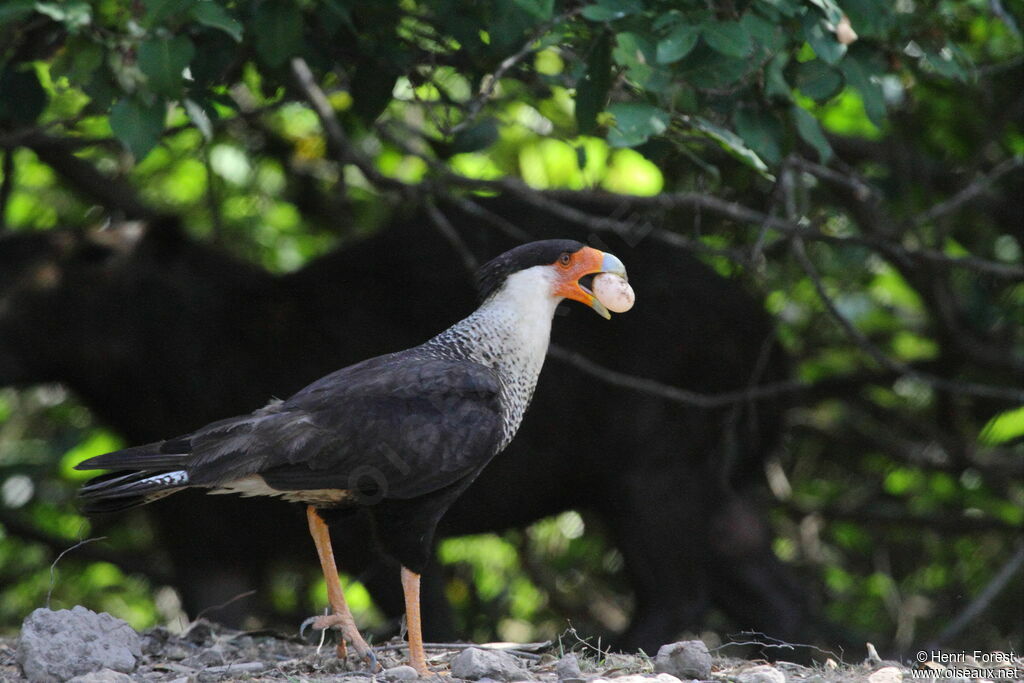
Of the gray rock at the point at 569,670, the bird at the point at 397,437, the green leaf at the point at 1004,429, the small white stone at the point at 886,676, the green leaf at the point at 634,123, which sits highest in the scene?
the green leaf at the point at 634,123

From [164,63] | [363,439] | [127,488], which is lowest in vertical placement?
[127,488]

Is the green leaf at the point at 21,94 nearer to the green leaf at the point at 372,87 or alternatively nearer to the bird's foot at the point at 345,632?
the green leaf at the point at 372,87

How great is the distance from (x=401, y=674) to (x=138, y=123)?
203 cm

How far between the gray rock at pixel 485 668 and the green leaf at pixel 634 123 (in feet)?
5.59

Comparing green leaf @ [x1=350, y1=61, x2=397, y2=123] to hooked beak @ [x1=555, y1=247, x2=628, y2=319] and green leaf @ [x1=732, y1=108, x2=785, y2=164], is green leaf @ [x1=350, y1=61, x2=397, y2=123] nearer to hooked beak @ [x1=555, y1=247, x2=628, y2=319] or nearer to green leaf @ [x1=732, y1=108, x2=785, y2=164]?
hooked beak @ [x1=555, y1=247, x2=628, y2=319]

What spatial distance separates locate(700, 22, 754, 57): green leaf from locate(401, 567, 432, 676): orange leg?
2.01 metres

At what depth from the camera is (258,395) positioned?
23.0 ft

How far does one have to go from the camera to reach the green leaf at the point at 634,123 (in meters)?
3.59

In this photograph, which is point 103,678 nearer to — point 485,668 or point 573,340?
point 485,668

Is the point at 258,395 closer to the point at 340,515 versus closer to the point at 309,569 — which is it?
the point at 309,569

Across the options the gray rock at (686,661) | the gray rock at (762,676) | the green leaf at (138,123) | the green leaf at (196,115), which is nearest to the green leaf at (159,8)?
the green leaf at (138,123)

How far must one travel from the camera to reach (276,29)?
4.16m

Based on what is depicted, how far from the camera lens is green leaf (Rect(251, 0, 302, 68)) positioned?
4.15 metres

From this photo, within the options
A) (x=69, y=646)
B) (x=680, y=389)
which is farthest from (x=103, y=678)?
(x=680, y=389)
